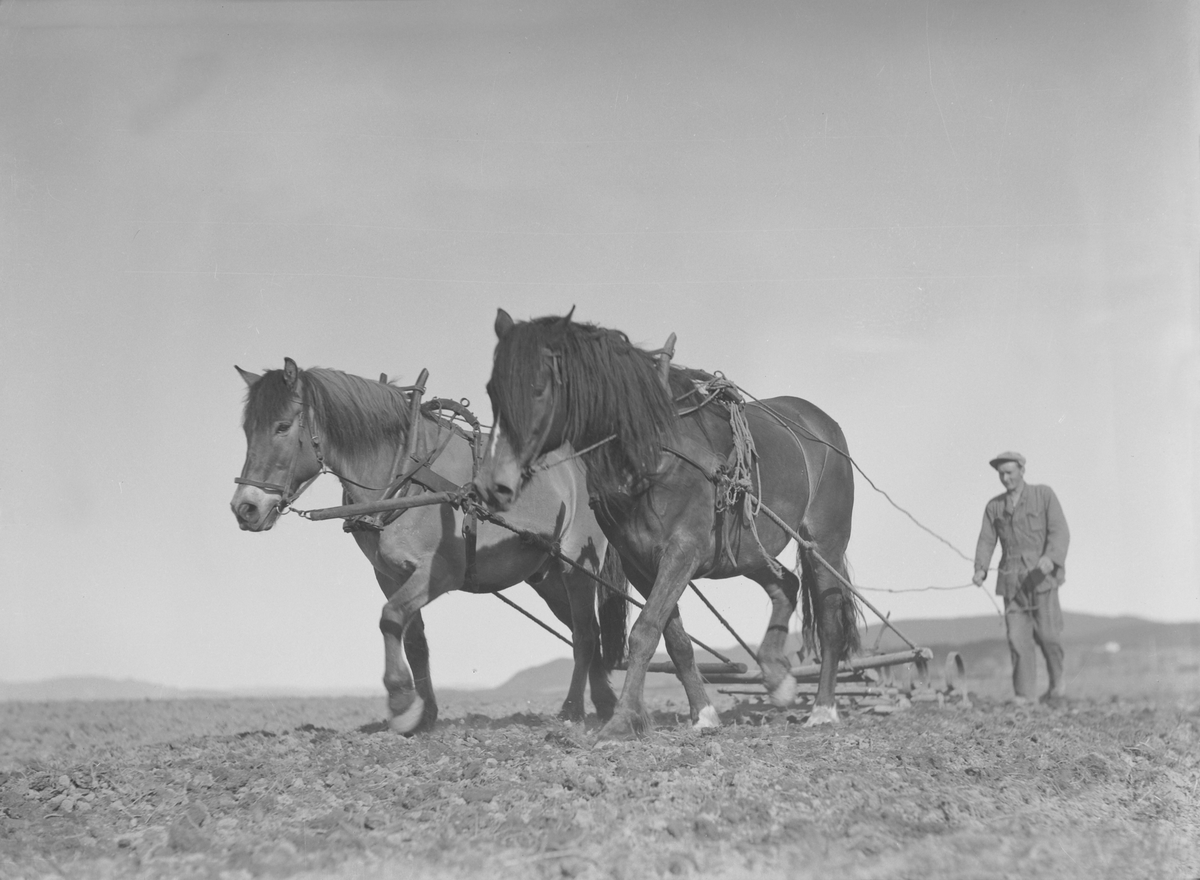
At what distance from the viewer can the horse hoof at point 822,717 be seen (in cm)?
705

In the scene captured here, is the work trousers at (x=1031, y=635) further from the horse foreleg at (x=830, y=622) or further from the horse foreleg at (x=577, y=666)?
the horse foreleg at (x=577, y=666)

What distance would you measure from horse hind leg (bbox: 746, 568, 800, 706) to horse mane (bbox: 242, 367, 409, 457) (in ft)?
8.60

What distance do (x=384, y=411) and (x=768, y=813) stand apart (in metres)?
3.80

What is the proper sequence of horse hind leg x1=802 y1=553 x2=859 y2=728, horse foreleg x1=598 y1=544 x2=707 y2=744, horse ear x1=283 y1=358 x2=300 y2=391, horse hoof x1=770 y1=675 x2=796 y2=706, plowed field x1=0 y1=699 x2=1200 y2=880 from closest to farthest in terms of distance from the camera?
plowed field x1=0 y1=699 x2=1200 y2=880, horse foreleg x1=598 y1=544 x2=707 y2=744, horse ear x1=283 y1=358 x2=300 y2=391, horse hoof x1=770 y1=675 x2=796 y2=706, horse hind leg x1=802 y1=553 x2=859 y2=728

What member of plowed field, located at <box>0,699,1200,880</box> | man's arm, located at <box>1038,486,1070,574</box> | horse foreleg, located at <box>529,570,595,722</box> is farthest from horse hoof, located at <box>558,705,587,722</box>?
man's arm, located at <box>1038,486,1070,574</box>

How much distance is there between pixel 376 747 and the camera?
20.2 ft

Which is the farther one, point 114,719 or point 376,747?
point 114,719

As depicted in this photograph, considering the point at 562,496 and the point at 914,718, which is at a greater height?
the point at 562,496

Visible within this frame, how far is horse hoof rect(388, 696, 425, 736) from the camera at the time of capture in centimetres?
706

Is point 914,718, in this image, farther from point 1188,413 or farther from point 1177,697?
point 1177,697

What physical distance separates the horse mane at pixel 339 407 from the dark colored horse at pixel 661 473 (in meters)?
1.63

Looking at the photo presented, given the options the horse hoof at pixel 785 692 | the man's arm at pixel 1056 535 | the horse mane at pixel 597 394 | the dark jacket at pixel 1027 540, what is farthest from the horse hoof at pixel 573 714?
the man's arm at pixel 1056 535

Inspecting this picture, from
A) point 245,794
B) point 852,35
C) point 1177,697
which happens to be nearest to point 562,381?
point 245,794

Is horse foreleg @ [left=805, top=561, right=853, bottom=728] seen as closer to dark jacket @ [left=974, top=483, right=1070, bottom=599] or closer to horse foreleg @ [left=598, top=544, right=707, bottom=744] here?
horse foreleg @ [left=598, top=544, right=707, bottom=744]
